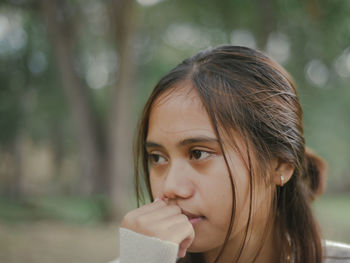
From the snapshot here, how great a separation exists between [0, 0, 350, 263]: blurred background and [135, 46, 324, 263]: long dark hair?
1.62 m

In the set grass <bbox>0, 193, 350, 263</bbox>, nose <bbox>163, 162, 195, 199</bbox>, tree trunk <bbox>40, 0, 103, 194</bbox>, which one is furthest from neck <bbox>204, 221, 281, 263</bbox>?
tree trunk <bbox>40, 0, 103, 194</bbox>

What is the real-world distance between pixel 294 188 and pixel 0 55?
45.8ft

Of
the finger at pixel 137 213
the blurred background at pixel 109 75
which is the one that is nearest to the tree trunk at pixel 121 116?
the blurred background at pixel 109 75

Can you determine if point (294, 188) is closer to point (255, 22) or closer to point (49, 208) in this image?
point (255, 22)

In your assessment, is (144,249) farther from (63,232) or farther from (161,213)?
(63,232)

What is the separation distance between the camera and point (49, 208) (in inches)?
384

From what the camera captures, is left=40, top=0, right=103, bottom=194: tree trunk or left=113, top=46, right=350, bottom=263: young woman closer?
left=113, top=46, right=350, bottom=263: young woman

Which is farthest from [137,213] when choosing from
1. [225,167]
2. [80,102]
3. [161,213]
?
[80,102]

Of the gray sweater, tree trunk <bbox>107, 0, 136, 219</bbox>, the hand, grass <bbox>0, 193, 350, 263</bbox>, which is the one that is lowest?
grass <bbox>0, 193, 350, 263</bbox>

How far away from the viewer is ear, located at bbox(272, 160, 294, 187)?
1.89 metres

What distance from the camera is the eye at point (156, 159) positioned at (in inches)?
73.5

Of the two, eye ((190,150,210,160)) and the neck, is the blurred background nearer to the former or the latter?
the neck

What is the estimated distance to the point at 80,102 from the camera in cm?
898

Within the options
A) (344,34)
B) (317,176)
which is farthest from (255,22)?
(317,176)
